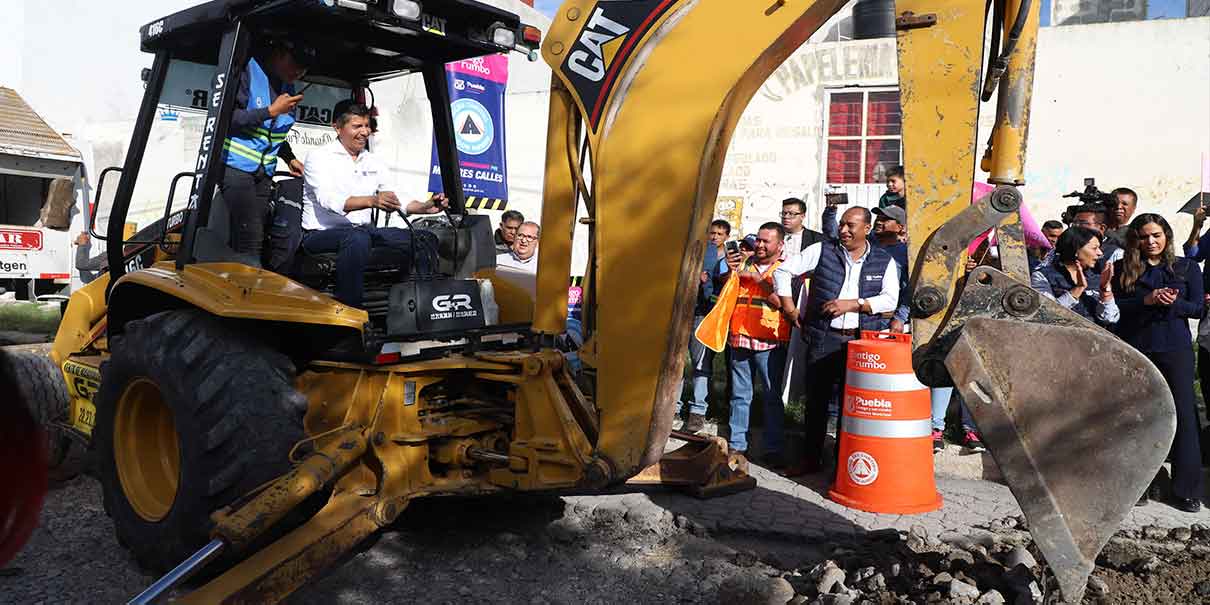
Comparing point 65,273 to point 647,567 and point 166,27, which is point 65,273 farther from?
point 647,567

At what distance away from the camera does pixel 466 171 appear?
917 centimetres

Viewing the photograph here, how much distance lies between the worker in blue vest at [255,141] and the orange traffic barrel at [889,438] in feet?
11.9

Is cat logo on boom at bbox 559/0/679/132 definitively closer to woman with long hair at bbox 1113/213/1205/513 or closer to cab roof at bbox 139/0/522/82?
cab roof at bbox 139/0/522/82

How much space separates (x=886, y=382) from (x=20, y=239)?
15.3 m

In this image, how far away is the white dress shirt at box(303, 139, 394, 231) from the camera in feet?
14.6

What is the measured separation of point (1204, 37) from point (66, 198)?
60.8ft

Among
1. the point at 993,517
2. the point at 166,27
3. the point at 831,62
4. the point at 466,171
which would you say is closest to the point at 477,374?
the point at 166,27

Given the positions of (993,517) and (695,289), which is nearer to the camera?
(695,289)

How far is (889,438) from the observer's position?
548 centimetres

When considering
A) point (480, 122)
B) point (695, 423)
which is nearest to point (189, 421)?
point (695, 423)

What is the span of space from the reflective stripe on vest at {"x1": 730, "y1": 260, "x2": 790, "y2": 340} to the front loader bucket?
152 inches

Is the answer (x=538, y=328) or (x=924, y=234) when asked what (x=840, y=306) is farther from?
(x=924, y=234)

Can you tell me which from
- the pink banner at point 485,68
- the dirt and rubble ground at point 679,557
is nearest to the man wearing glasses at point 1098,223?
the dirt and rubble ground at point 679,557

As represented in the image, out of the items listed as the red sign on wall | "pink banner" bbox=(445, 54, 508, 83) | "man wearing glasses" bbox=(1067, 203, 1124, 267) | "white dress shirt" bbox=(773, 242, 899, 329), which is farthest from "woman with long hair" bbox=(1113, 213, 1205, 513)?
the red sign on wall
